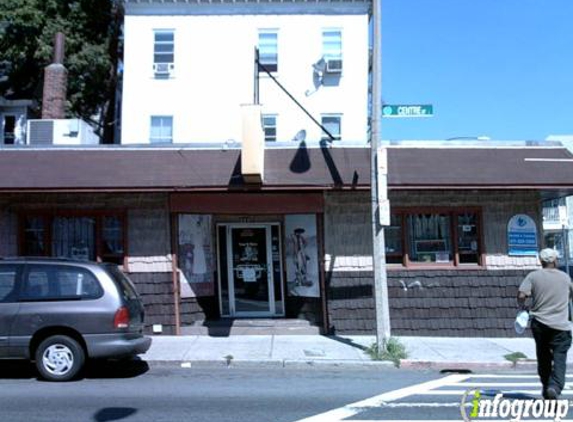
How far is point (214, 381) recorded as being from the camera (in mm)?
8992

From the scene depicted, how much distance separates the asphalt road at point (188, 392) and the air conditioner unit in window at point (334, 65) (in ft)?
53.5

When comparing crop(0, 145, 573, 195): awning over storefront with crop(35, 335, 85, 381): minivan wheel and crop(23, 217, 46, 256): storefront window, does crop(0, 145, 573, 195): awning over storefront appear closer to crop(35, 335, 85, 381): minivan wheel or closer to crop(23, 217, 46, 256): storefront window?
crop(23, 217, 46, 256): storefront window

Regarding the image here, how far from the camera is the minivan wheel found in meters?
8.78

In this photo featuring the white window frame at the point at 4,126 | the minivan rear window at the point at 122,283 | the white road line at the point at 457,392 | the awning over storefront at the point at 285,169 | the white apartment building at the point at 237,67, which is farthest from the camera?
the white window frame at the point at 4,126

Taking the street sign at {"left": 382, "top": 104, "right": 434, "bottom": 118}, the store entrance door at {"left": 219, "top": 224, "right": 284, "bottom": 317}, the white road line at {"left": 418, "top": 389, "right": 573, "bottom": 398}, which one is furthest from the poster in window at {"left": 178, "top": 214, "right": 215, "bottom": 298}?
the white road line at {"left": 418, "top": 389, "right": 573, "bottom": 398}

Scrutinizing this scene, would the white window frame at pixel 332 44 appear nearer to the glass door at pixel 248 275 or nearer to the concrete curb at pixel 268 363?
the glass door at pixel 248 275

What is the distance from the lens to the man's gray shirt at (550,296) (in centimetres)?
702

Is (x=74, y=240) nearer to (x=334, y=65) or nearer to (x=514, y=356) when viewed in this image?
(x=514, y=356)

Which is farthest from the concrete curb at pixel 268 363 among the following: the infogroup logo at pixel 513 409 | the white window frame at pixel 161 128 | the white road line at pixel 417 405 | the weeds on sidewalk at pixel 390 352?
the white window frame at pixel 161 128

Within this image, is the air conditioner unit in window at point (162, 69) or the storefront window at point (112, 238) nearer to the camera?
the storefront window at point (112, 238)

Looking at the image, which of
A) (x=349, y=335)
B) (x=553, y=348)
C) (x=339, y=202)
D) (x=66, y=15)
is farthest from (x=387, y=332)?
(x=66, y=15)

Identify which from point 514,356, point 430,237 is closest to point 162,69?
point 430,237

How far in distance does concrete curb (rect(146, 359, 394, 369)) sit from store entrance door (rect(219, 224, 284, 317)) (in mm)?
3711

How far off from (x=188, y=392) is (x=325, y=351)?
377 centimetres
